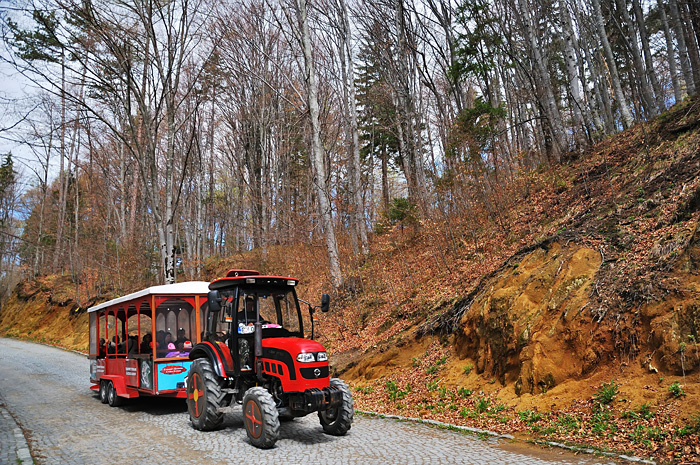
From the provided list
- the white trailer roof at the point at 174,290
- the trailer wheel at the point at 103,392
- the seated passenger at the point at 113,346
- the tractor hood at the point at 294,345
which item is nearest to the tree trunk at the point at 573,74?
the tractor hood at the point at 294,345

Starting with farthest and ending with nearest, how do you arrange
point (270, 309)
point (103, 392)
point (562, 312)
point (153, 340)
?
1. point (103, 392)
2. point (153, 340)
3. point (270, 309)
4. point (562, 312)

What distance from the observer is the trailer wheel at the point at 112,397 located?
10.1 meters

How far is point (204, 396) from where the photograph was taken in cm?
729

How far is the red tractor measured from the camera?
6477 mm

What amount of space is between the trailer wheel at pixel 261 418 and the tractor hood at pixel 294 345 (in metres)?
0.66

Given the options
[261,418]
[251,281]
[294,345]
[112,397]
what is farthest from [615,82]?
[112,397]

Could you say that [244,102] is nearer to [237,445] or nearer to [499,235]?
[499,235]

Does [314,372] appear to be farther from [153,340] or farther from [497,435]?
[153,340]

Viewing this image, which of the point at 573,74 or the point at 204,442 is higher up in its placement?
the point at 573,74

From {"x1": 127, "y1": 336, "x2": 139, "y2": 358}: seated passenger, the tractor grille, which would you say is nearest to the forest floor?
the tractor grille

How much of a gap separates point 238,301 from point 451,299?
18.4ft

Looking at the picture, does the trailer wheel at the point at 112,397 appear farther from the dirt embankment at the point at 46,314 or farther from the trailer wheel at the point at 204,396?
the dirt embankment at the point at 46,314

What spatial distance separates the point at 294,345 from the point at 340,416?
1.27m

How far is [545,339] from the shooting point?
7.31 m
